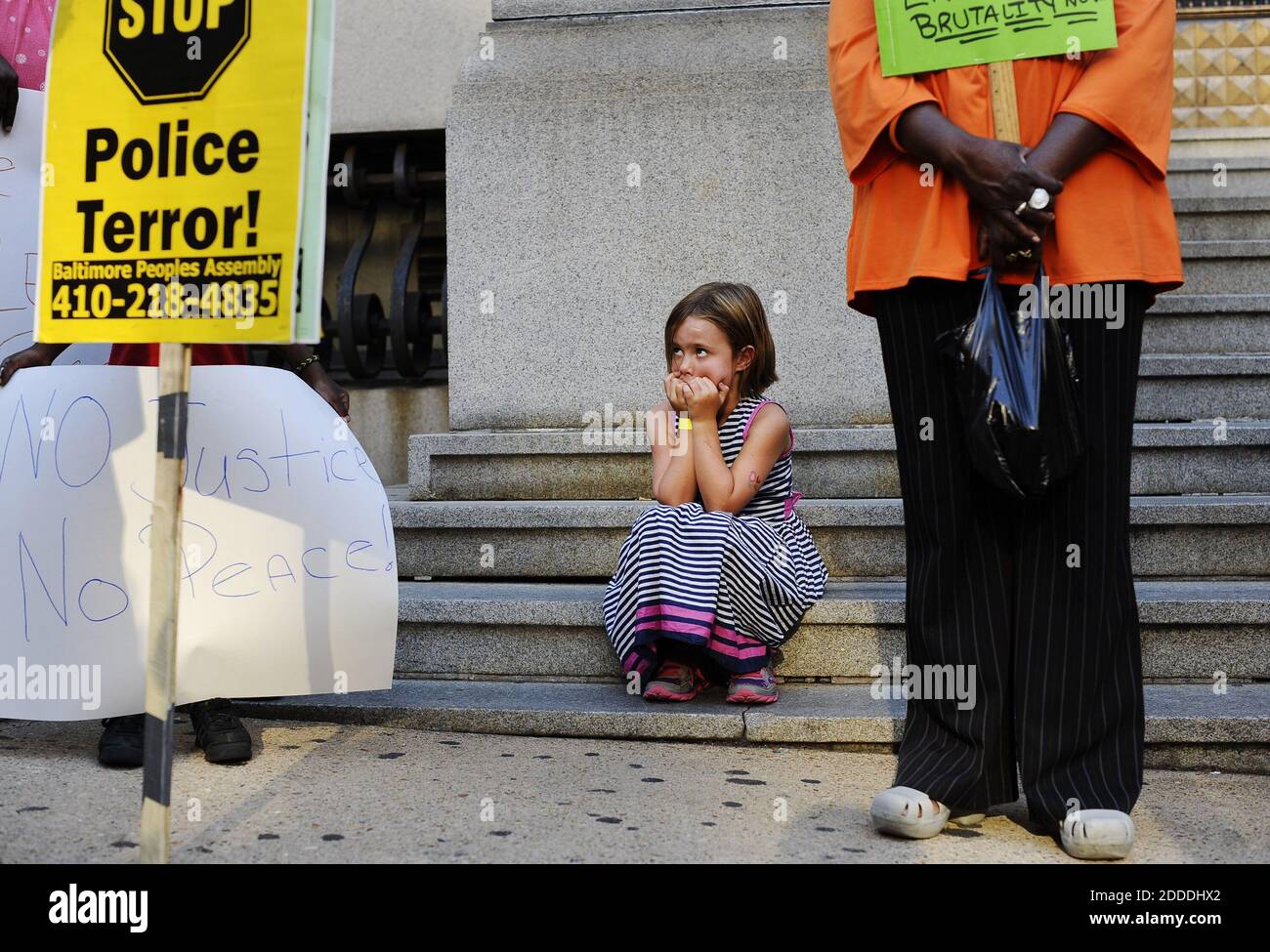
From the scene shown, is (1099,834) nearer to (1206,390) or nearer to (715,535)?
(715,535)

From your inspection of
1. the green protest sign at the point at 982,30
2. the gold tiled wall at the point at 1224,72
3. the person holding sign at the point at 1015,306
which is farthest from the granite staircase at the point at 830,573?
the gold tiled wall at the point at 1224,72

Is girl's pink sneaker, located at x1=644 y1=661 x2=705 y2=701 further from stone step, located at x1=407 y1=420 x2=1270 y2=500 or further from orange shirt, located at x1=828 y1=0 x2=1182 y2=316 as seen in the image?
orange shirt, located at x1=828 y1=0 x2=1182 y2=316

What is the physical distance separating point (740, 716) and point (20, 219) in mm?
2289

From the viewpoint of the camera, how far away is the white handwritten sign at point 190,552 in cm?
305

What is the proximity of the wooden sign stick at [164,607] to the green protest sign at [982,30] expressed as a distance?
1442 mm

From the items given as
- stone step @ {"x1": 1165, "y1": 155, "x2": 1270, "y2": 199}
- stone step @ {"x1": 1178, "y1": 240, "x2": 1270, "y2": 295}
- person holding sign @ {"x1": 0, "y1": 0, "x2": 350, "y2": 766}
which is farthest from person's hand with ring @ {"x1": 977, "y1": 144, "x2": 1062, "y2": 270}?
stone step @ {"x1": 1165, "y1": 155, "x2": 1270, "y2": 199}

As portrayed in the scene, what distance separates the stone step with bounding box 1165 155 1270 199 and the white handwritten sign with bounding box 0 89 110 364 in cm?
571

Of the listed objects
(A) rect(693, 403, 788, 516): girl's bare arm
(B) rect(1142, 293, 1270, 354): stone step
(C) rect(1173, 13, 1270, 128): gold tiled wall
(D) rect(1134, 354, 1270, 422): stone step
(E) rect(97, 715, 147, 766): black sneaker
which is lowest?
(E) rect(97, 715, 147, 766): black sneaker

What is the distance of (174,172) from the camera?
2.19 m

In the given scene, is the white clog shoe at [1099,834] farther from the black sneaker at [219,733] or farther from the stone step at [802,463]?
the stone step at [802,463]

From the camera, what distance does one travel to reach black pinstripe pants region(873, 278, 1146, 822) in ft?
8.30

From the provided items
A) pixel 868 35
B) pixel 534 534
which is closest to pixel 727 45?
pixel 534 534

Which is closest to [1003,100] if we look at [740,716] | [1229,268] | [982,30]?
[982,30]
